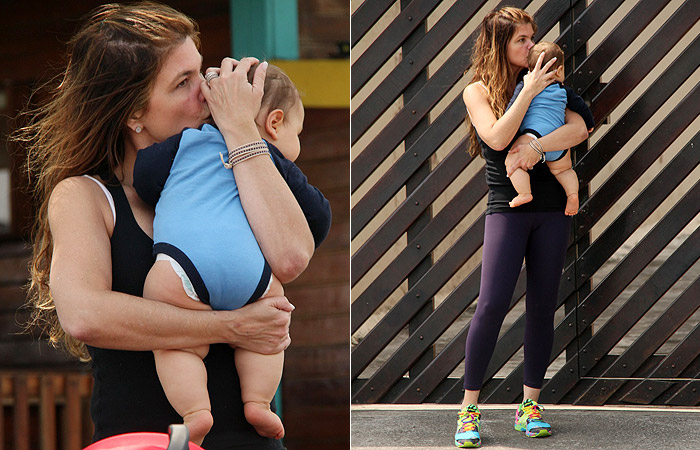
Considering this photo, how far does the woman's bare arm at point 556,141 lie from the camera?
3232mm

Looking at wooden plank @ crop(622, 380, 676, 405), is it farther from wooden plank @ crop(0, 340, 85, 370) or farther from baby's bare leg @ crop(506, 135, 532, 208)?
wooden plank @ crop(0, 340, 85, 370)

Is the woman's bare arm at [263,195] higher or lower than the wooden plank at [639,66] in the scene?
higher

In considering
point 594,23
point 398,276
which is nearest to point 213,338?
point 398,276

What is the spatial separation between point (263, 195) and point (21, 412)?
2.01 meters

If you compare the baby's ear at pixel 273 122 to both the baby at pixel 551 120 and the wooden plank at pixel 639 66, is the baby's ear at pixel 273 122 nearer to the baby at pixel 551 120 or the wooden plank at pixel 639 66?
the baby at pixel 551 120

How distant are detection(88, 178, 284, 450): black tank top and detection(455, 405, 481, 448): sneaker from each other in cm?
207

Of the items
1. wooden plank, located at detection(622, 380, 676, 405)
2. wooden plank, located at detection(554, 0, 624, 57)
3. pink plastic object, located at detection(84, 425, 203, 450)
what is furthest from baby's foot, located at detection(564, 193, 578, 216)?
pink plastic object, located at detection(84, 425, 203, 450)

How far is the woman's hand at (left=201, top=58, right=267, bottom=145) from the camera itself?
1.49 meters

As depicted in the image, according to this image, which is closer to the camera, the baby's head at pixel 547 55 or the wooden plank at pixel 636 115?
the baby's head at pixel 547 55

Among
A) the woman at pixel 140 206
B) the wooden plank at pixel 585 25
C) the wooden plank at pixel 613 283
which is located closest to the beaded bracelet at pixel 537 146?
the wooden plank at pixel 585 25

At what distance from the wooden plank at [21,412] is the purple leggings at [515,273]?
69.1 inches

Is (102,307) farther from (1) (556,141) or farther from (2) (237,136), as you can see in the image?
(1) (556,141)

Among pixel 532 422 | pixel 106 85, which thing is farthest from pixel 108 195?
pixel 532 422

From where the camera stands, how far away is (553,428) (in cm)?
369
